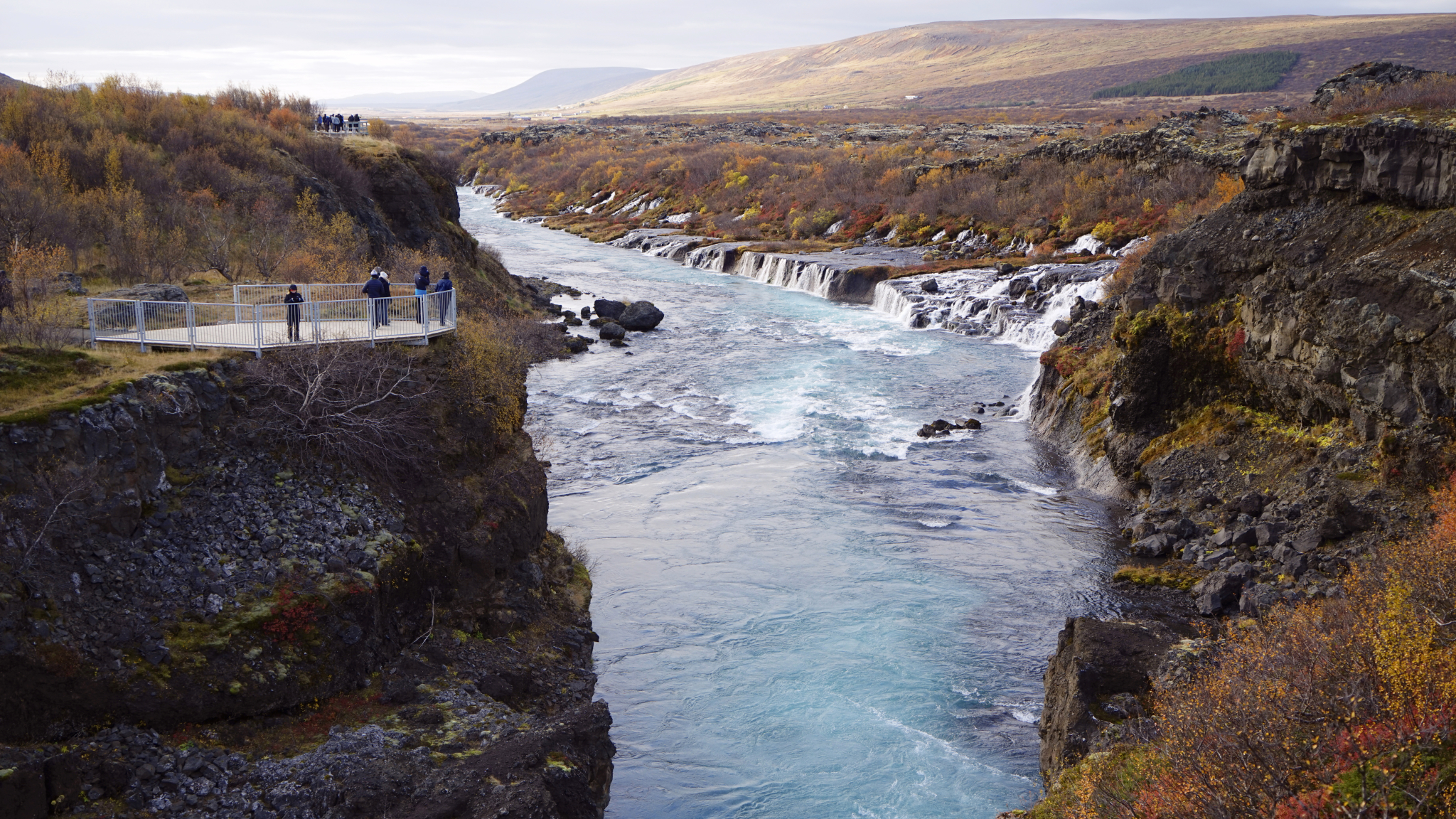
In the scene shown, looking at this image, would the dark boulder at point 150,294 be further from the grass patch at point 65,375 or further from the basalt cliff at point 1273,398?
the basalt cliff at point 1273,398

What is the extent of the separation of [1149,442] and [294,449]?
21.5m

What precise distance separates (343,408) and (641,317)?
31407 mm

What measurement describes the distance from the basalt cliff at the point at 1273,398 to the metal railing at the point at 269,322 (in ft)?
48.4

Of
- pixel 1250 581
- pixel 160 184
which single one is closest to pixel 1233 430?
pixel 1250 581

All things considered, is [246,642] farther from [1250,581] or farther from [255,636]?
[1250,581]

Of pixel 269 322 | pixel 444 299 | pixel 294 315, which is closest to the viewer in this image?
pixel 294 315

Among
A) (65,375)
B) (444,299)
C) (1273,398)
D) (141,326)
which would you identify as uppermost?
(444,299)

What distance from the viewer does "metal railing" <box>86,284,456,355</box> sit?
61.6ft

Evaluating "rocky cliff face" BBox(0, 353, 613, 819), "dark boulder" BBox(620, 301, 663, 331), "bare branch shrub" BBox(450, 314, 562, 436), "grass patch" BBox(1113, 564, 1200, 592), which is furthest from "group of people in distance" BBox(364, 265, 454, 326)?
"dark boulder" BBox(620, 301, 663, 331)

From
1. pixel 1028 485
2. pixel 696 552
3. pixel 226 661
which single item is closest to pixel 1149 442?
pixel 1028 485

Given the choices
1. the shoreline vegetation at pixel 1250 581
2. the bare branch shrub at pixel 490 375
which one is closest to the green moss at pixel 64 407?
the bare branch shrub at pixel 490 375

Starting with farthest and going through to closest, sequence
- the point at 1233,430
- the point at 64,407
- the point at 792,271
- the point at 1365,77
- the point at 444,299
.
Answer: the point at 792,271 < the point at 1365,77 < the point at 1233,430 < the point at 444,299 < the point at 64,407

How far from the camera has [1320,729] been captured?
9867 millimetres

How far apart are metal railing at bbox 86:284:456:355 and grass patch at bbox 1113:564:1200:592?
53.3 feet
